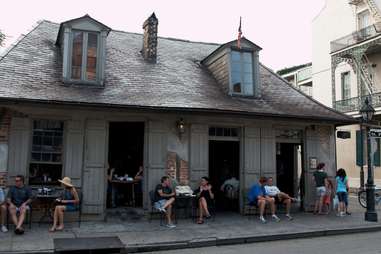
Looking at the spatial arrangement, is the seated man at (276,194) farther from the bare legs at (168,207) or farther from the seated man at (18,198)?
the seated man at (18,198)

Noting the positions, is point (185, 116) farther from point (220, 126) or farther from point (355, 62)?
point (355, 62)

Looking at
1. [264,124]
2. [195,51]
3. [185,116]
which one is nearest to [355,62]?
[195,51]

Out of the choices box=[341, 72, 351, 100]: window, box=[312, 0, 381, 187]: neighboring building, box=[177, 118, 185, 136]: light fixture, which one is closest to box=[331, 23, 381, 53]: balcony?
box=[312, 0, 381, 187]: neighboring building

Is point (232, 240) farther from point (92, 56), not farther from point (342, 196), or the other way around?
point (92, 56)

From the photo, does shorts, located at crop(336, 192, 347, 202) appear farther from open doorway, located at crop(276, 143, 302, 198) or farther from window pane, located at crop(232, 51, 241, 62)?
window pane, located at crop(232, 51, 241, 62)

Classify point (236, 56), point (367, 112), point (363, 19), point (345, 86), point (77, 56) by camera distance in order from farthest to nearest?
point (345, 86) → point (363, 19) → point (236, 56) → point (367, 112) → point (77, 56)

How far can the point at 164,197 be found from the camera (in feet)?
35.6

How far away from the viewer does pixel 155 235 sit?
9.42m

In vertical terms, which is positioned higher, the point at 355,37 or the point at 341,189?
the point at 355,37

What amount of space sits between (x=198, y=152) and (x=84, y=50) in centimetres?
434

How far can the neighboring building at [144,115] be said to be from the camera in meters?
10.8

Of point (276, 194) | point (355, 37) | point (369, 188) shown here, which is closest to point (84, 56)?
point (276, 194)

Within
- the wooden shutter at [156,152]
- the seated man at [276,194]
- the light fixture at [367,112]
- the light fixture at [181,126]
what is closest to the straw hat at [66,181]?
the wooden shutter at [156,152]

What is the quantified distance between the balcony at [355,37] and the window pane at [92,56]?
15.9 metres
